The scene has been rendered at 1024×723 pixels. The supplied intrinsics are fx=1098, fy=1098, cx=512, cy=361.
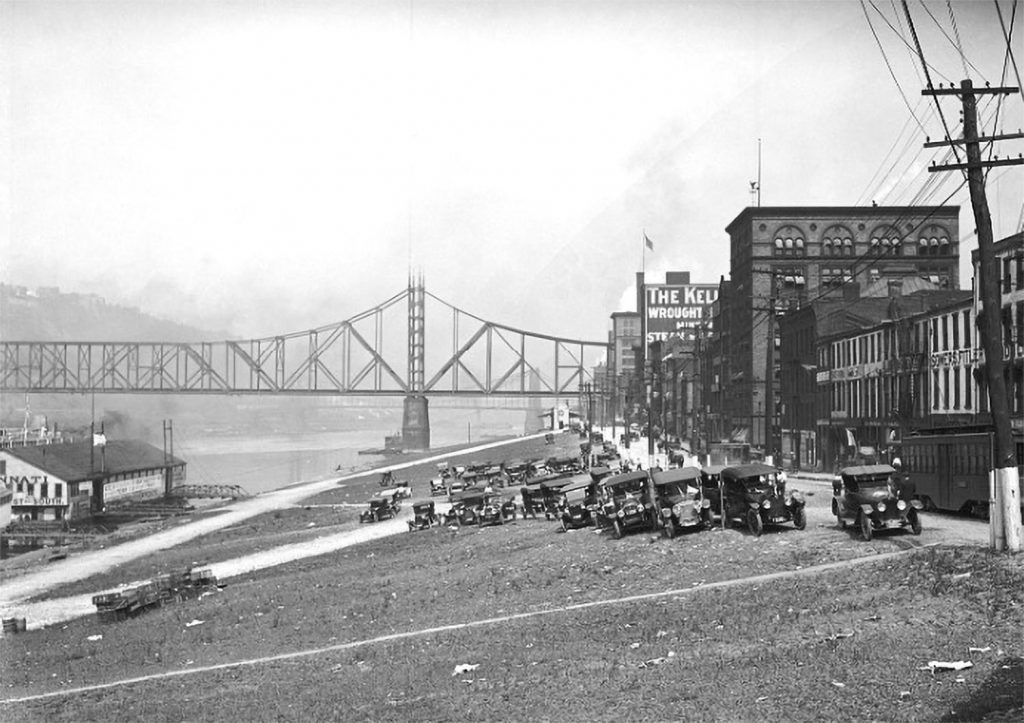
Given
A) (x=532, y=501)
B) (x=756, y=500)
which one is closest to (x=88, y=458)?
(x=532, y=501)

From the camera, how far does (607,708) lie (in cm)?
1418

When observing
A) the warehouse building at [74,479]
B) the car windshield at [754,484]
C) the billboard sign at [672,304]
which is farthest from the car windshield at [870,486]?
the billboard sign at [672,304]

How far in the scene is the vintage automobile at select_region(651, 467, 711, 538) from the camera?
2873 cm

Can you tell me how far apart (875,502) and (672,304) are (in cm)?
16300

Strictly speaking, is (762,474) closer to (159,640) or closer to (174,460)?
(159,640)

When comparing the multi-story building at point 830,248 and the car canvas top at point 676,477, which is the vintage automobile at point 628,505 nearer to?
the car canvas top at point 676,477

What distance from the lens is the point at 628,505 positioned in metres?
31.0

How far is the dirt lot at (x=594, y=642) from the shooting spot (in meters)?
14.1

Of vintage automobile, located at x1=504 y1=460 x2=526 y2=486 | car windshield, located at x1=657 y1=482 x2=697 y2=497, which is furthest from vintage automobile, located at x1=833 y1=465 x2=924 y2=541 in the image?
vintage automobile, located at x1=504 y1=460 x2=526 y2=486

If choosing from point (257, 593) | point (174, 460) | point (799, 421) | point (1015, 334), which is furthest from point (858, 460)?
point (174, 460)

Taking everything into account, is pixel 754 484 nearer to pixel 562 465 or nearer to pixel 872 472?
pixel 872 472

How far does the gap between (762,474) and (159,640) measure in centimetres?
1536

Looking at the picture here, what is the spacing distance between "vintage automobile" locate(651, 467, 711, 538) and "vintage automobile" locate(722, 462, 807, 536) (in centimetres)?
71

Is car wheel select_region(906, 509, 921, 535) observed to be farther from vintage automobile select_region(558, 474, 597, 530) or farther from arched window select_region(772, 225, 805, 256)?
arched window select_region(772, 225, 805, 256)
